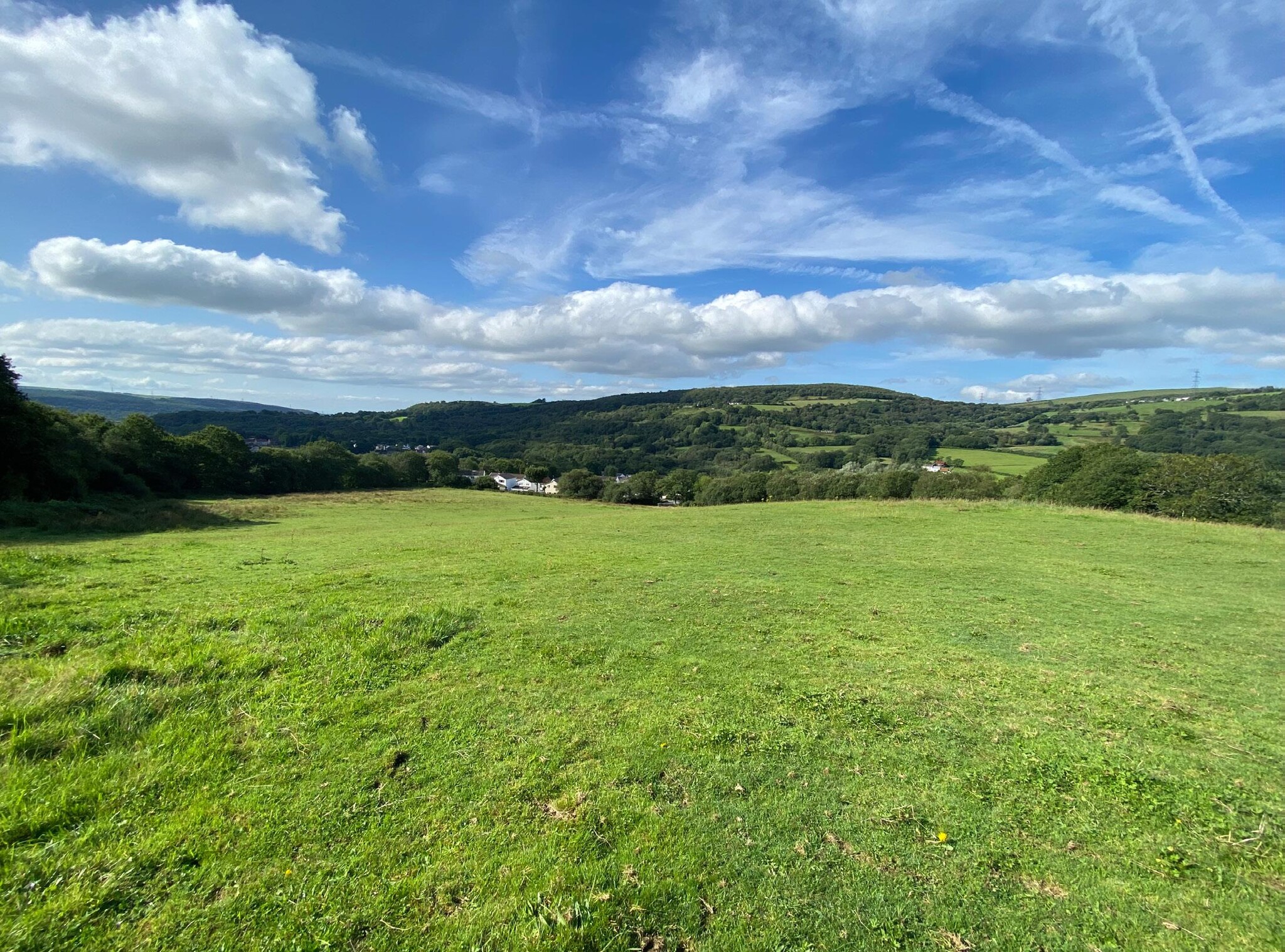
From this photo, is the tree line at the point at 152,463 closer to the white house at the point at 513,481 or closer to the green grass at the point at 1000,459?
the white house at the point at 513,481

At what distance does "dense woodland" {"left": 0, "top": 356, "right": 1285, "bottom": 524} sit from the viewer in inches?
1260

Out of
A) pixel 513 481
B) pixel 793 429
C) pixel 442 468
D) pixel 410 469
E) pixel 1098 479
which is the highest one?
pixel 793 429

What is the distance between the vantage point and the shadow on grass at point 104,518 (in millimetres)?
18766

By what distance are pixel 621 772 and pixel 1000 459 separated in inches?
3812

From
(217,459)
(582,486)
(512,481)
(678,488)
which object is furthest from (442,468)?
(678,488)

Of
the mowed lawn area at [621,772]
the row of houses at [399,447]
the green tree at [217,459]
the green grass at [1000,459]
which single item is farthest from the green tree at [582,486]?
the mowed lawn area at [621,772]

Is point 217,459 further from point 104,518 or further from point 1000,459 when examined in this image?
point 1000,459

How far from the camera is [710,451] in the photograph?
12394 cm

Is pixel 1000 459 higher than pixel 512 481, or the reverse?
pixel 1000 459

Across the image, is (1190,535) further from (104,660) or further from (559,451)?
(559,451)

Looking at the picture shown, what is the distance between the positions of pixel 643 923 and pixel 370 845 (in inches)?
84.7

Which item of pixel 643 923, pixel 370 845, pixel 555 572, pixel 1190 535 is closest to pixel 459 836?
pixel 370 845

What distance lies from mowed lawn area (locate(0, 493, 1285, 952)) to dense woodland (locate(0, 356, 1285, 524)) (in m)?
30.0

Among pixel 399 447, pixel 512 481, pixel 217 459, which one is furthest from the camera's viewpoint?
pixel 399 447
